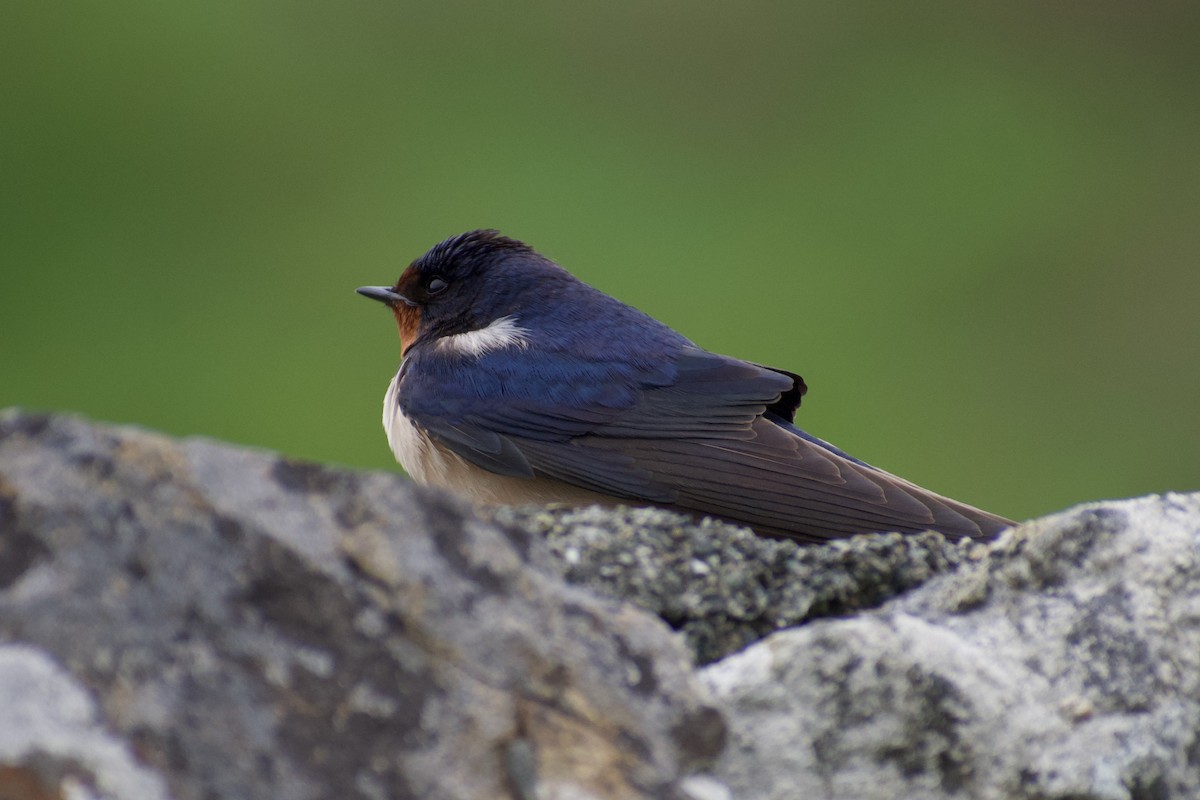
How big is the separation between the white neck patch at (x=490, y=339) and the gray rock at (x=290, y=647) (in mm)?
2253

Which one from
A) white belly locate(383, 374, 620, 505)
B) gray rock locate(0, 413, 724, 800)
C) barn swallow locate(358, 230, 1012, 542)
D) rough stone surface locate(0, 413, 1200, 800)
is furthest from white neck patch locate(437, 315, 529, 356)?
gray rock locate(0, 413, 724, 800)

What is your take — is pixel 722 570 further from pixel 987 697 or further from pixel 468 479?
pixel 468 479

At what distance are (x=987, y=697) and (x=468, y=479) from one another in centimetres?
209

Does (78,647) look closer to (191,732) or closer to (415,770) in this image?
(191,732)

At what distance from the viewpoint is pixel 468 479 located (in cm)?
341

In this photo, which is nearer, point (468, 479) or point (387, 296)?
point (468, 479)

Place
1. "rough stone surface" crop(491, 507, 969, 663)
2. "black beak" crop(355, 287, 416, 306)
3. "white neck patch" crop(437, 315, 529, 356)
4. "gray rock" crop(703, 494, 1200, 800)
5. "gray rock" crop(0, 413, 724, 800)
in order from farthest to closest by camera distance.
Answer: "black beak" crop(355, 287, 416, 306), "white neck patch" crop(437, 315, 529, 356), "rough stone surface" crop(491, 507, 969, 663), "gray rock" crop(703, 494, 1200, 800), "gray rock" crop(0, 413, 724, 800)

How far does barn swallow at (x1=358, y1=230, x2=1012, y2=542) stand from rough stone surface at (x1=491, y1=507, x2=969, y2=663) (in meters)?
1.02

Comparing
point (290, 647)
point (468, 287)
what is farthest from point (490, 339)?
point (290, 647)

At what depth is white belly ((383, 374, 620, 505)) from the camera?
3334 mm

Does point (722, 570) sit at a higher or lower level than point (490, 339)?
higher

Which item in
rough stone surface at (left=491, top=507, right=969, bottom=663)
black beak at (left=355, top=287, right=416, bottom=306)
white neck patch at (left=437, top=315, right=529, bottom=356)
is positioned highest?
rough stone surface at (left=491, top=507, right=969, bottom=663)

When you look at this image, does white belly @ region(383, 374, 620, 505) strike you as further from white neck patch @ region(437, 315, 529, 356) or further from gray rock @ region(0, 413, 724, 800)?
gray rock @ region(0, 413, 724, 800)

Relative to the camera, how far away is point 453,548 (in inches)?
52.0
